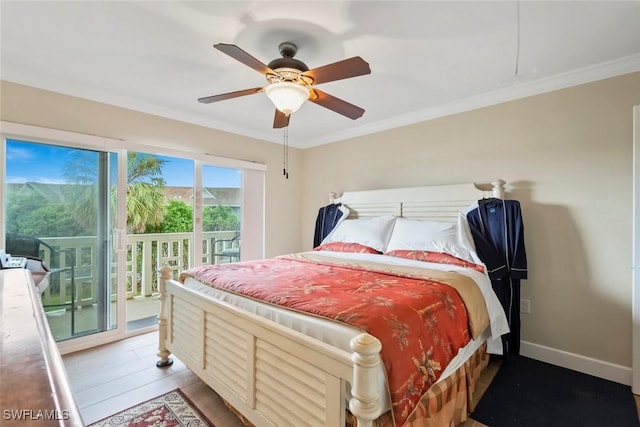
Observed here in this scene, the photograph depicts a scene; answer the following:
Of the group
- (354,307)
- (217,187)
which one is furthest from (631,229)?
(217,187)

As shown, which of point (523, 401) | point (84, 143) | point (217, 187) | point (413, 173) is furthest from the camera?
point (217, 187)

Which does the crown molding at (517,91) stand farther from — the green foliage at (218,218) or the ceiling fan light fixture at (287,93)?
Answer: the green foliage at (218,218)

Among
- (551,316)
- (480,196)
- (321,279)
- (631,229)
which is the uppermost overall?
(480,196)

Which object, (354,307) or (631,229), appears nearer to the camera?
(354,307)

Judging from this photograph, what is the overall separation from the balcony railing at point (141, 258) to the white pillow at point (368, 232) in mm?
1528

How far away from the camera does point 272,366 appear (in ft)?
4.68

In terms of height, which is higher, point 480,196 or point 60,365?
point 480,196

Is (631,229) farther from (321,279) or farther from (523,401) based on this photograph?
(321,279)

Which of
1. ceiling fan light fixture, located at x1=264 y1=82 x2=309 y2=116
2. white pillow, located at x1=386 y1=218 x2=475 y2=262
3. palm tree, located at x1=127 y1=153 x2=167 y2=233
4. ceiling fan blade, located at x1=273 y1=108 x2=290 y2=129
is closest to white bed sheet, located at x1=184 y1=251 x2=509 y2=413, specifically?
white pillow, located at x1=386 y1=218 x2=475 y2=262

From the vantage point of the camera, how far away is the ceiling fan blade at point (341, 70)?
62.0 inches

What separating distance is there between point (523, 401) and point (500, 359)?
1.95 ft

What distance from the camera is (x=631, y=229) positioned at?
216 centimetres

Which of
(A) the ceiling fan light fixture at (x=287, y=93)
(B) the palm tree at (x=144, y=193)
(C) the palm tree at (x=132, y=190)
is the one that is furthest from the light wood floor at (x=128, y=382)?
(A) the ceiling fan light fixture at (x=287, y=93)

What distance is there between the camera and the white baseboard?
85.7 inches
